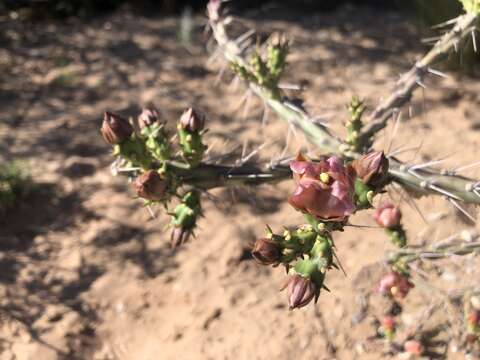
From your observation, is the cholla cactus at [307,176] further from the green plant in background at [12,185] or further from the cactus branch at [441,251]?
the green plant in background at [12,185]

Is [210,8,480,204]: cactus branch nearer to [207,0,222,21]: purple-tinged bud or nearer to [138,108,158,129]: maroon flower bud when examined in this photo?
[207,0,222,21]: purple-tinged bud

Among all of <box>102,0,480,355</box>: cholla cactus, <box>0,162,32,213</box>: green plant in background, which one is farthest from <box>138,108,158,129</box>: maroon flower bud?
<box>0,162,32,213</box>: green plant in background

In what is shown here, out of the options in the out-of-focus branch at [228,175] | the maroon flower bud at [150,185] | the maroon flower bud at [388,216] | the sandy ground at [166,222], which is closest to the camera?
the maroon flower bud at [150,185]

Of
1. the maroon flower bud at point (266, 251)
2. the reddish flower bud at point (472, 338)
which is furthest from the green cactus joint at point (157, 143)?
the reddish flower bud at point (472, 338)

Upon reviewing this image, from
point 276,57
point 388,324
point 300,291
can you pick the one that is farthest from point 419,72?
point 300,291

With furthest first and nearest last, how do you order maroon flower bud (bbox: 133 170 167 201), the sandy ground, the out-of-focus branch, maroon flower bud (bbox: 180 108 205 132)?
1. the sandy ground
2. the out-of-focus branch
3. maroon flower bud (bbox: 180 108 205 132)
4. maroon flower bud (bbox: 133 170 167 201)

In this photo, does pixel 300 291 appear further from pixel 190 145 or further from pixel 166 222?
pixel 166 222
